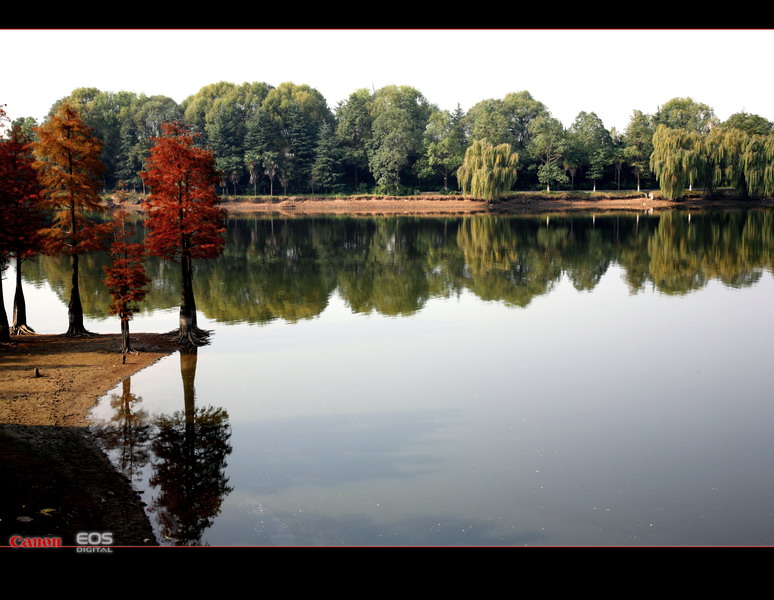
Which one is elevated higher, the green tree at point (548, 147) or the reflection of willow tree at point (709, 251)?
the green tree at point (548, 147)

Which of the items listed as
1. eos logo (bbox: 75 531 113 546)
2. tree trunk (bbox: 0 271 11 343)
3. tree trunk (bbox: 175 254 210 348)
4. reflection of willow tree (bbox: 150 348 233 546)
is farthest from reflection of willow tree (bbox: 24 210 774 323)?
eos logo (bbox: 75 531 113 546)

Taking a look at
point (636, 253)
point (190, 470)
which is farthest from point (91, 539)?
point (636, 253)

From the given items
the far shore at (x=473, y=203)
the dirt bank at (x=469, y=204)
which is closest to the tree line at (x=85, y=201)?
the far shore at (x=473, y=203)

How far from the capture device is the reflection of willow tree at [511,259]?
1398 inches

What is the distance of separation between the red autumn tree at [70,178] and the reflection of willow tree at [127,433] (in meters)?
7.66

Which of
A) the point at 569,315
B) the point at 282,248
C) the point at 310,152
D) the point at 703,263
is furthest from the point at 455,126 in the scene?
the point at 569,315

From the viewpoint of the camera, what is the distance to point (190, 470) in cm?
1356

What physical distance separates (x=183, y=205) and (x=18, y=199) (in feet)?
18.0

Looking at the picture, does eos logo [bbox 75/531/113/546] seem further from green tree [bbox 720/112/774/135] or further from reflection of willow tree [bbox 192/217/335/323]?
green tree [bbox 720/112/774/135]

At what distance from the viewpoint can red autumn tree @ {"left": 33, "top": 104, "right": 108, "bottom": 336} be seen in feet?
75.2

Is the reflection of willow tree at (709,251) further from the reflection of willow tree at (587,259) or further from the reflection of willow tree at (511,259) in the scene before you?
the reflection of willow tree at (511,259)

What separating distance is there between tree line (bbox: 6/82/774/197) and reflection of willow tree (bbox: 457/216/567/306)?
2091cm
